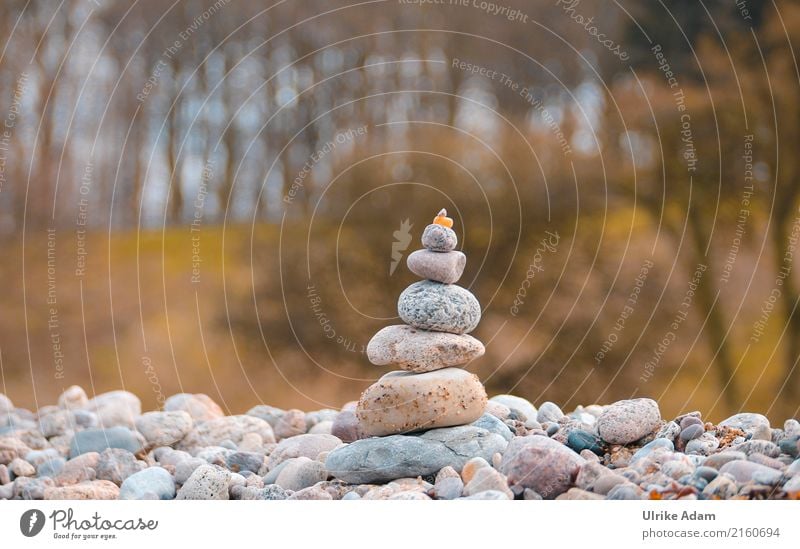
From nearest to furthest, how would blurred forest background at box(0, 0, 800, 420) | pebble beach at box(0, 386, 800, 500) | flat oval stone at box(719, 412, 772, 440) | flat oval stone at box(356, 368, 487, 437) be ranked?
pebble beach at box(0, 386, 800, 500)
flat oval stone at box(356, 368, 487, 437)
flat oval stone at box(719, 412, 772, 440)
blurred forest background at box(0, 0, 800, 420)

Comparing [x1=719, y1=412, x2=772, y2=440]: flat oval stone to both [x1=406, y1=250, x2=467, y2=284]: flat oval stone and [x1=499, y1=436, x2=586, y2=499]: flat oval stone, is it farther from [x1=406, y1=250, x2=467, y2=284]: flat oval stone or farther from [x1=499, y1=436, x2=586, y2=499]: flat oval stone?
[x1=406, y1=250, x2=467, y2=284]: flat oval stone

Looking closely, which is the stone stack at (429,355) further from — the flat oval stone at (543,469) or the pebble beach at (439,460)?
the flat oval stone at (543,469)

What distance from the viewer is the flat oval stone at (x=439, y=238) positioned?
6.34 m

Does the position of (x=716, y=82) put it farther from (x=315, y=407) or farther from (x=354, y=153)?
(x=315, y=407)

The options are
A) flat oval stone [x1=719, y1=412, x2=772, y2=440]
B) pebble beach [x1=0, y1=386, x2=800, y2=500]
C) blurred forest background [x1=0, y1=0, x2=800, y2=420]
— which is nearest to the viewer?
pebble beach [x1=0, y1=386, x2=800, y2=500]

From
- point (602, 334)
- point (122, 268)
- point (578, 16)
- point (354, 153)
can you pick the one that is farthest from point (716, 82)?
point (122, 268)

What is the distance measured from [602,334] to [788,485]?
6.43m

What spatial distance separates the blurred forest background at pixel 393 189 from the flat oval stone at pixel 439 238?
16.9 ft

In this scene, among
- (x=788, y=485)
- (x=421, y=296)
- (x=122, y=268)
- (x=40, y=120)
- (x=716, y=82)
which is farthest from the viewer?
(x=122, y=268)

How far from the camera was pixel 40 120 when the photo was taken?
12.5 metres

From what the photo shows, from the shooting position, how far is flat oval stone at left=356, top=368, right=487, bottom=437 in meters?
6.17

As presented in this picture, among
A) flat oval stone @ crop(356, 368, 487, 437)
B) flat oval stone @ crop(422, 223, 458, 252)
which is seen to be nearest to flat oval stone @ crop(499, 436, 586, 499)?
flat oval stone @ crop(356, 368, 487, 437)

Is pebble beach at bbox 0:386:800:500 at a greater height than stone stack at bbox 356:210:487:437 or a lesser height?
lesser

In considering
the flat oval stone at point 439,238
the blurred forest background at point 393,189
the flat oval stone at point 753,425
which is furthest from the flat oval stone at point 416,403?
the blurred forest background at point 393,189
